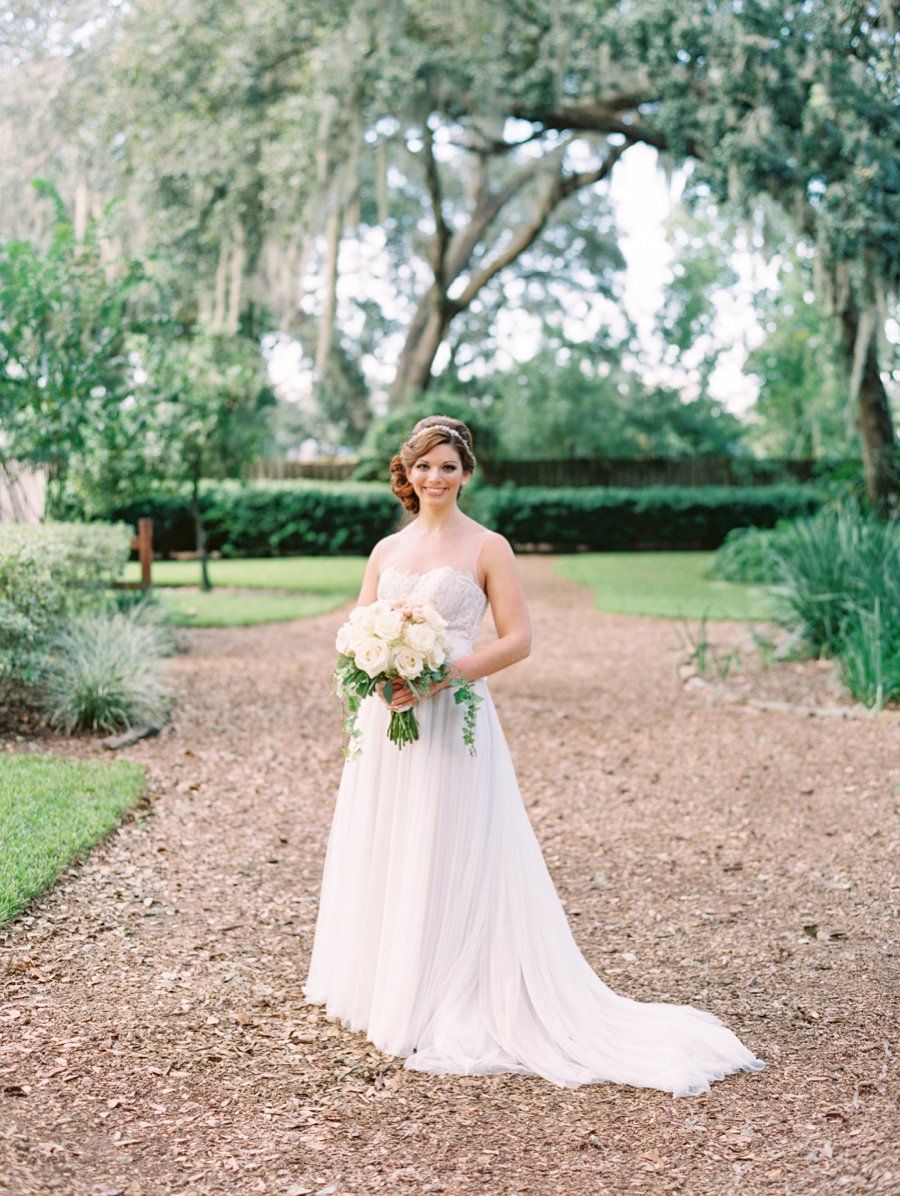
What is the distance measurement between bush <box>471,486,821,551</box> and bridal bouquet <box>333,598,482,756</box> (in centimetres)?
1918

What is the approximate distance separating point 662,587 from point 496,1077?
13.4 m

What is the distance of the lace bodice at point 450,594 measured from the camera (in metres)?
3.50

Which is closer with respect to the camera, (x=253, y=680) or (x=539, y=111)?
(x=253, y=680)

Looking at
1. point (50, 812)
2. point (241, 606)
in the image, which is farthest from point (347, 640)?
point (241, 606)

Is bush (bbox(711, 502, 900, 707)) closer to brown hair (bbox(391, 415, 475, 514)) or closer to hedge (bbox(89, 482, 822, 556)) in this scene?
brown hair (bbox(391, 415, 475, 514))

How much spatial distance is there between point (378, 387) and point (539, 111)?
20009mm

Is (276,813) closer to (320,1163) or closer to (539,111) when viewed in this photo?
(320,1163)

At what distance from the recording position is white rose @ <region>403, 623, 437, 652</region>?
3260 millimetres

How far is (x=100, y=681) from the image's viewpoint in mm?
7539

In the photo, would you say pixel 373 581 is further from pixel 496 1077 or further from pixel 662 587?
pixel 662 587

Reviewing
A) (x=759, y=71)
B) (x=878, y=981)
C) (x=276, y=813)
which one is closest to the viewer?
(x=878, y=981)

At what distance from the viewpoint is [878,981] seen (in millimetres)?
3930

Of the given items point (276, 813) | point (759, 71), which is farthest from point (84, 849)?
point (759, 71)

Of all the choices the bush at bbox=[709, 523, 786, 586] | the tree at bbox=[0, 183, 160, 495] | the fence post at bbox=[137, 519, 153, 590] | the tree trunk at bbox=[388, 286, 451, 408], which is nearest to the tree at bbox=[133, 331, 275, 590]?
the fence post at bbox=[137, 519, 153, 590]
